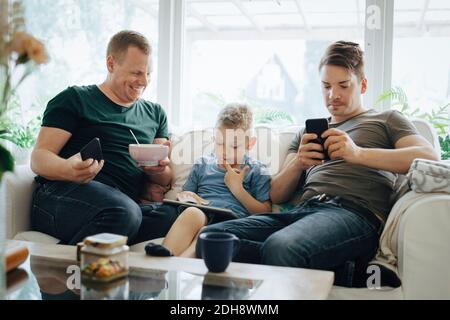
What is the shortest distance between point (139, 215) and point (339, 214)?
82 cm

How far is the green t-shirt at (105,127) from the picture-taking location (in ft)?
7.06

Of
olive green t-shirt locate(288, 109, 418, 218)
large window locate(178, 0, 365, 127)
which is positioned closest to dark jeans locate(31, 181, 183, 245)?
olive green t-shirt locate(288, 109, 418, 218)

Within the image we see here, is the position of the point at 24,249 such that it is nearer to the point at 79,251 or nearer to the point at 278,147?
the point at 79,251

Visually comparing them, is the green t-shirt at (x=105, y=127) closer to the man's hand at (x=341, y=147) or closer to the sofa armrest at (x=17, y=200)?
the sofa armrest at (x=17, y=200)

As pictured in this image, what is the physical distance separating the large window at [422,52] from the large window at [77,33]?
162 centimetres

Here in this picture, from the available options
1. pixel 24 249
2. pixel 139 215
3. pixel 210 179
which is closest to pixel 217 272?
pixel 24 249

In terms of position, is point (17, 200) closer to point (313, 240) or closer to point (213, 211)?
point (213, 211)

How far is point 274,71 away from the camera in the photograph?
318cm

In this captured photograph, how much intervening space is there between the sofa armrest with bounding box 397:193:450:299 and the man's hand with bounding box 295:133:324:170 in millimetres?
446

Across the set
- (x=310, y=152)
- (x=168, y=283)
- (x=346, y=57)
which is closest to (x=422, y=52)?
(x=346, y=57)

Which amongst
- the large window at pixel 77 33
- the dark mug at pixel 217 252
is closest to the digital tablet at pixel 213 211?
the dark mug at pixel 217 252

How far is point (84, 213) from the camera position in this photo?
195cm

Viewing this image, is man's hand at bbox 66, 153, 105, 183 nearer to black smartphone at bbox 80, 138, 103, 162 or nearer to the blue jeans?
black smartphone at bbox 80, 138, 103, 162

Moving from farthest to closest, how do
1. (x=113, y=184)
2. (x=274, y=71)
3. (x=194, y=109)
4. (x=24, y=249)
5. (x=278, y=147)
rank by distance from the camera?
(x=194, y=109), (x=274, y=71), (x=278, y=147), (x=113, y=184), (x=24, y=249)
